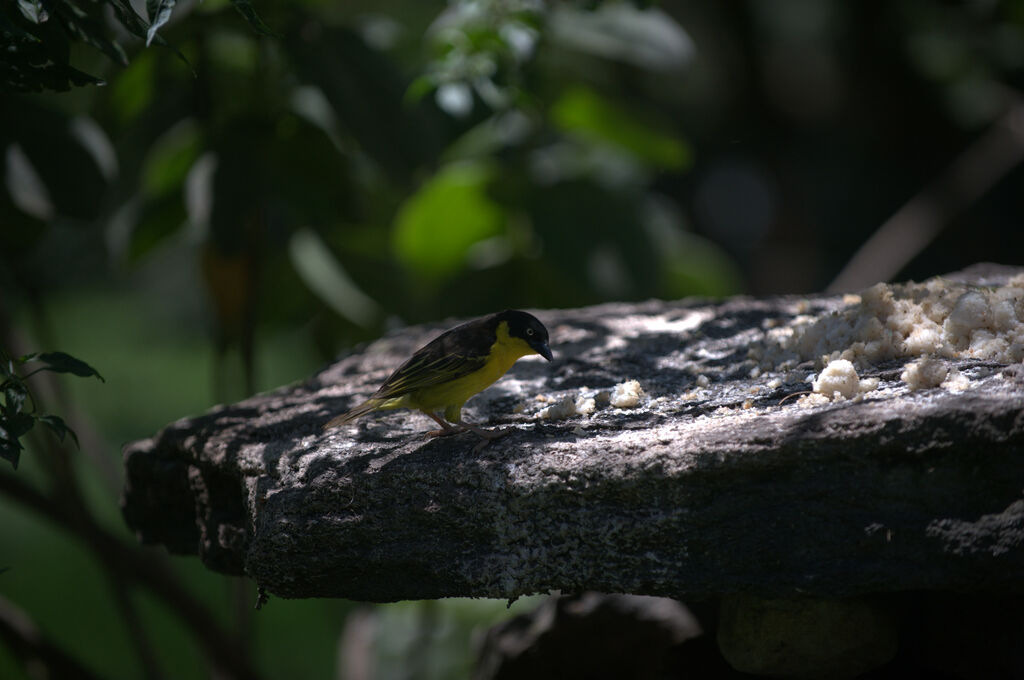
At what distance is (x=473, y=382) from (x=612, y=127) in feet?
7.79

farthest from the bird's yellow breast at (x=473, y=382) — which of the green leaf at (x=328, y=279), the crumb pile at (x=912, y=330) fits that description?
the green leaf at (x=328, y=279)

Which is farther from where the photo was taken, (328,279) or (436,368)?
(328,279)

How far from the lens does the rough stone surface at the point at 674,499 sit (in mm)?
1822

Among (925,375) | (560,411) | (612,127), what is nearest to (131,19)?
(560,411)

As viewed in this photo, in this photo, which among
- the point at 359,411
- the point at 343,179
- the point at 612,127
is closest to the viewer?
the point at 359,411

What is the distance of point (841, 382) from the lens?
212 centimetres

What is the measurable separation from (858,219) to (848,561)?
9.32 m

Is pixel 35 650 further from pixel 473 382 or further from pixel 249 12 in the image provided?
pixel 249 12

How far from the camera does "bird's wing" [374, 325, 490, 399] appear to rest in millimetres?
2369

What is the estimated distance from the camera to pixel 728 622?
2447mm

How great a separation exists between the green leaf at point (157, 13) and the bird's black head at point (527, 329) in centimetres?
104

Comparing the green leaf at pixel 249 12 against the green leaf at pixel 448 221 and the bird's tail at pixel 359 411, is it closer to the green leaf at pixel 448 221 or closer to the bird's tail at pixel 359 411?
the bird's tail at pixel 359 411

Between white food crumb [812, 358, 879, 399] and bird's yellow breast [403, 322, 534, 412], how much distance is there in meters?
0.73

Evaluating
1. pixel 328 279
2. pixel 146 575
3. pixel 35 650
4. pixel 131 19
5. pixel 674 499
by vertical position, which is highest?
pixel 131 19
